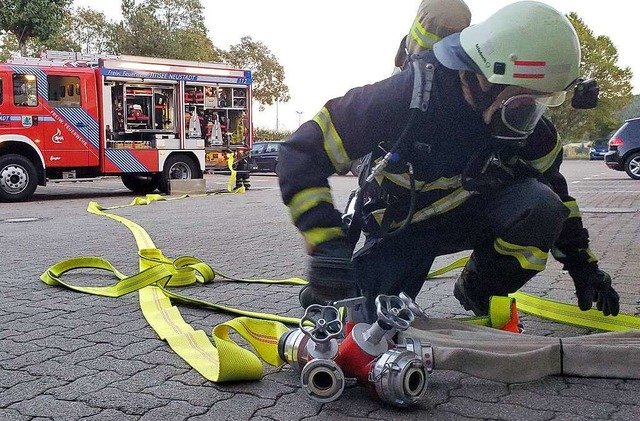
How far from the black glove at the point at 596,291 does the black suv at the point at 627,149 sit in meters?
15.8

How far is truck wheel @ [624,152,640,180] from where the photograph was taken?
17750 mm

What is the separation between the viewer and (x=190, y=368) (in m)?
2.62

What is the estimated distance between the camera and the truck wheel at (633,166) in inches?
699

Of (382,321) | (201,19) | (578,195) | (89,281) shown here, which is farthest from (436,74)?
(201,19)

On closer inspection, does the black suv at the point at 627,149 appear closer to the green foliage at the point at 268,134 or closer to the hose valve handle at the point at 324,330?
the hose valve handle at the point at 324,330

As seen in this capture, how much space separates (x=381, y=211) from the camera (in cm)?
296

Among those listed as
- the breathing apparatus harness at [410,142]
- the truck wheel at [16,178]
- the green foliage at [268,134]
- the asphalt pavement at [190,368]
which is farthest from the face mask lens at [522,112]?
the green foliage at [268,134]

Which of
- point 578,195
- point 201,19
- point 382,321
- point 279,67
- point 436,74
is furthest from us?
point 279,67

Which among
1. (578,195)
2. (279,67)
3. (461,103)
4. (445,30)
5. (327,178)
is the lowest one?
(578,195)

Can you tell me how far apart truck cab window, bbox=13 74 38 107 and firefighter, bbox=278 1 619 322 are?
11.3 m

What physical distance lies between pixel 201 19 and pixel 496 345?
135 ft

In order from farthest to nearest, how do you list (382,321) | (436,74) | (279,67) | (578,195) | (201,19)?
1. (279,67)
2. (201,19)
3. (578,195)
4. (436,74)
5. (382,321)

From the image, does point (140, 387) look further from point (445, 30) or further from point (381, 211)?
point (445, 30)

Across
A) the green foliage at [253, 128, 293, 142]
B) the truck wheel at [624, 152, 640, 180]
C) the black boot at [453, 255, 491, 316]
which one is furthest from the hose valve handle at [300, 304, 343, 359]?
the green foliage at [253, 128, 293, 142]
